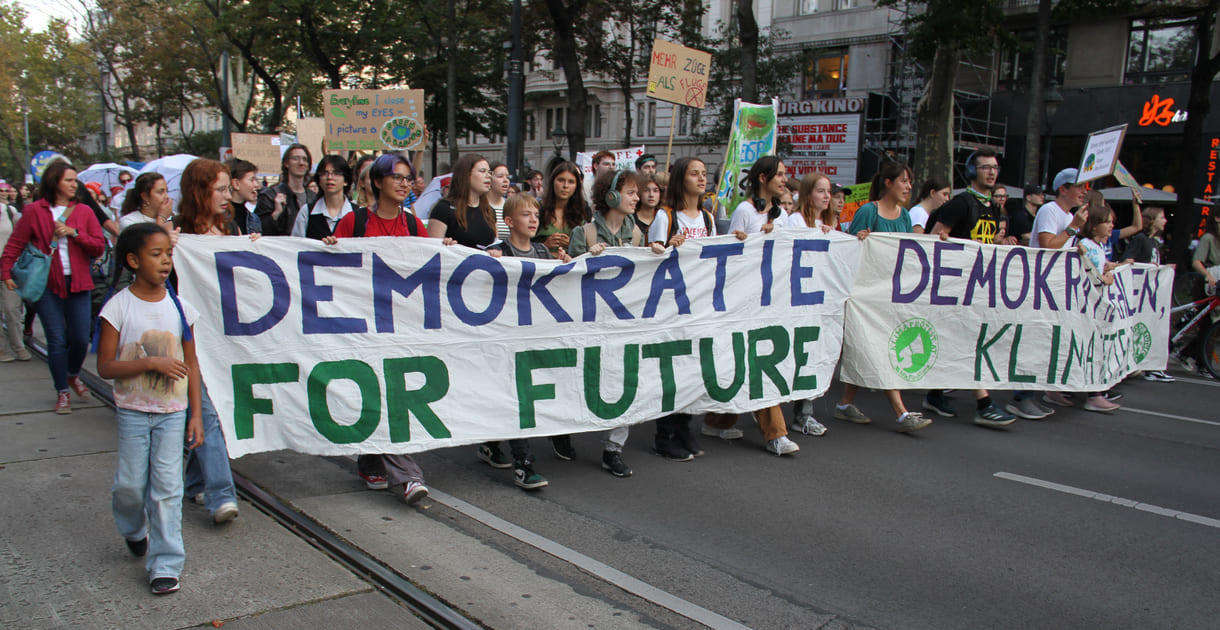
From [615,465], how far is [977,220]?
3.68 metres

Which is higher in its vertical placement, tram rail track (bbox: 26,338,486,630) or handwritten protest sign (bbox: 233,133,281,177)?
handwritten protest sign (bbox: 233,133,281,177)

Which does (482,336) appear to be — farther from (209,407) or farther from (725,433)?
(725,433)

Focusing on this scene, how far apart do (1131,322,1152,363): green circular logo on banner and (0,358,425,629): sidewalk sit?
7.84 meters

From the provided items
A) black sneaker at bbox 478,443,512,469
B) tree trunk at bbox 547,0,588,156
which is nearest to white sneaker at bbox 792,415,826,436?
black sneaker at bbox 478,443,512,469

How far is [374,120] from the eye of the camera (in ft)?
40.9

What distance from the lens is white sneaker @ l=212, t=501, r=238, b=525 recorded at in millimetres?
4126

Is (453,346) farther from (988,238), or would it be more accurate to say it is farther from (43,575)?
(988,238)

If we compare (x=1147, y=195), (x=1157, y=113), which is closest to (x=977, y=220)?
(x=1147, y=195)

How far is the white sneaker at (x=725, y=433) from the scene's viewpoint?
6469mm

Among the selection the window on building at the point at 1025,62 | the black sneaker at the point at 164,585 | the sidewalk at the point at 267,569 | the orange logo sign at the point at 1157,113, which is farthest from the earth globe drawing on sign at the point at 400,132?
the orange logo sign at the point at 1157,113

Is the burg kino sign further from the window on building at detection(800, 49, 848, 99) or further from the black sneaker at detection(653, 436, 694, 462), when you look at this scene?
the black sneaker at detection(653, 436, 694, 462)

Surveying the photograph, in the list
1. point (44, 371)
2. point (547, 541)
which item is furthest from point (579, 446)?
point (44, 371)

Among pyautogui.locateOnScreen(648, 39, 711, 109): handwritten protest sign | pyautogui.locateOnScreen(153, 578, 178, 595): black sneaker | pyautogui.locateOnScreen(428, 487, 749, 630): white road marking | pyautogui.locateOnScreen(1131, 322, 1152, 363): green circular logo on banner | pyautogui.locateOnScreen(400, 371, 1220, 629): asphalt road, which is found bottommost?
pyautogui.locateOnScreen(400, 371, 1220, 629): asphalt road

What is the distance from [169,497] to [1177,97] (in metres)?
26.6
